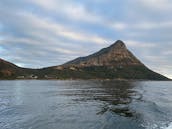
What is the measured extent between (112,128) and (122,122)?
3353 mm

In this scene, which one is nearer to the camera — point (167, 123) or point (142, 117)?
point (167, 123)

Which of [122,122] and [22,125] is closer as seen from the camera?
[22,125]

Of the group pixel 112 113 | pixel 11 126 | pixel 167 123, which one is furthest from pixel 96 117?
pixel 11 126

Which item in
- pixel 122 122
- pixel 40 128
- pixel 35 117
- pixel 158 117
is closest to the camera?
pixel 40 128

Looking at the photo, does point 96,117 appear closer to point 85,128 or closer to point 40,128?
point 85,128

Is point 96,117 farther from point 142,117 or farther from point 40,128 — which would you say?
point 40,128

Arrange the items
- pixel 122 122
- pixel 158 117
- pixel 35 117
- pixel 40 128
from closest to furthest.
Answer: pixel 40 128 → pixel 122 122 → pixel 35 117 → pixel 158 117

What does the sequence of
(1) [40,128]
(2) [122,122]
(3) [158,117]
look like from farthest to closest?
(3) [158,117], (2) [122,122], (1) [40,128]

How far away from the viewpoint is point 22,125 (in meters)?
29.0

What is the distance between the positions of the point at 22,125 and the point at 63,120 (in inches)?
209

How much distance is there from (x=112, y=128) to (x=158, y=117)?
11274 mm

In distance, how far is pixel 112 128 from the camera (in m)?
28.5

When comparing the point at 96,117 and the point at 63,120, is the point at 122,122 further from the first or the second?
the point at 63,120

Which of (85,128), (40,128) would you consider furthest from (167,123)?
(40,128)
